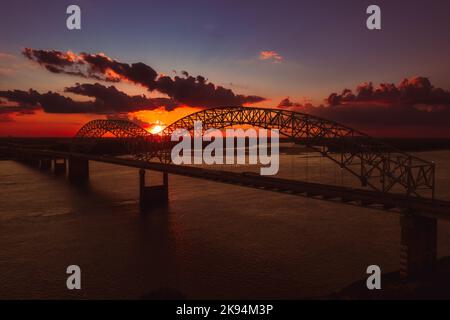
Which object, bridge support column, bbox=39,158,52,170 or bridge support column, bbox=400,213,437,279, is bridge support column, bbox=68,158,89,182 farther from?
bridge support column, bbox=400,213,437,279

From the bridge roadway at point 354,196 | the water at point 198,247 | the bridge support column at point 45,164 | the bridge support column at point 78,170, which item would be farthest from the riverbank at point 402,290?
the bridge support column at point 45,164

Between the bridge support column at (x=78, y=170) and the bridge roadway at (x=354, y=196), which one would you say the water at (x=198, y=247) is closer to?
the bridge roadway at (x=354, y=196)

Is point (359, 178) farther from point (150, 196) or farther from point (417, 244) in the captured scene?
point (150, 196)

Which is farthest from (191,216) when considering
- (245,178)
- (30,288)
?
(30,288)

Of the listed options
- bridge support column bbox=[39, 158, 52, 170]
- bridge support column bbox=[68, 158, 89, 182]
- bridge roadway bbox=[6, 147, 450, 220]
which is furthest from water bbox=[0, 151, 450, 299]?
bridge support column bbox=[39, 158, 52, 170]
